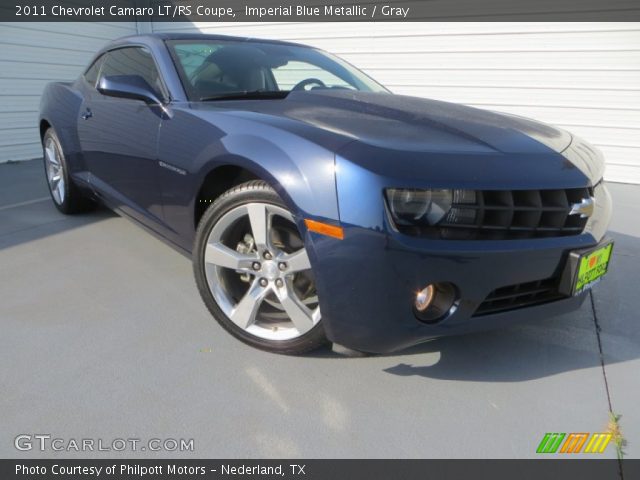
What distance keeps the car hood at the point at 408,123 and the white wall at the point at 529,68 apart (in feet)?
13.9

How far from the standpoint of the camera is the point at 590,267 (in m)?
1.91

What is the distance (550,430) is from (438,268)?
684 mm

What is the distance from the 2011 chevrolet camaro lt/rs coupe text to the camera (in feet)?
5.46

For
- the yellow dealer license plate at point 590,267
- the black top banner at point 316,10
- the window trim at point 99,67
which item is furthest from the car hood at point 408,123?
the black top banner at point 316,10

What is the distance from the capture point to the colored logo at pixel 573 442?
165 centimetres

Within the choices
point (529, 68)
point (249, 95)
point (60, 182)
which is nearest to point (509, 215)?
point (249, 95)

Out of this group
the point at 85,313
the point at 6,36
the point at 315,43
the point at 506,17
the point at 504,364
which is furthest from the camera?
the point at 315,43

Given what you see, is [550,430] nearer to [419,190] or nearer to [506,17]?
[419,190]

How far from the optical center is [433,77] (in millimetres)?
6738

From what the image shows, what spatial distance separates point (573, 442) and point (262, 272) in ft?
4.12

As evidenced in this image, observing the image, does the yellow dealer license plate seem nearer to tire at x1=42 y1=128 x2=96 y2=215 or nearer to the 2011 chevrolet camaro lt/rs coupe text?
the 2011 chevrolet camaro lt/rs coupe text

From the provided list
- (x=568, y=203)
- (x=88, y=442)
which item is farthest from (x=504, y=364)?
(x=88, y=442)

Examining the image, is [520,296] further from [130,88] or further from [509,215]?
[130,88]
